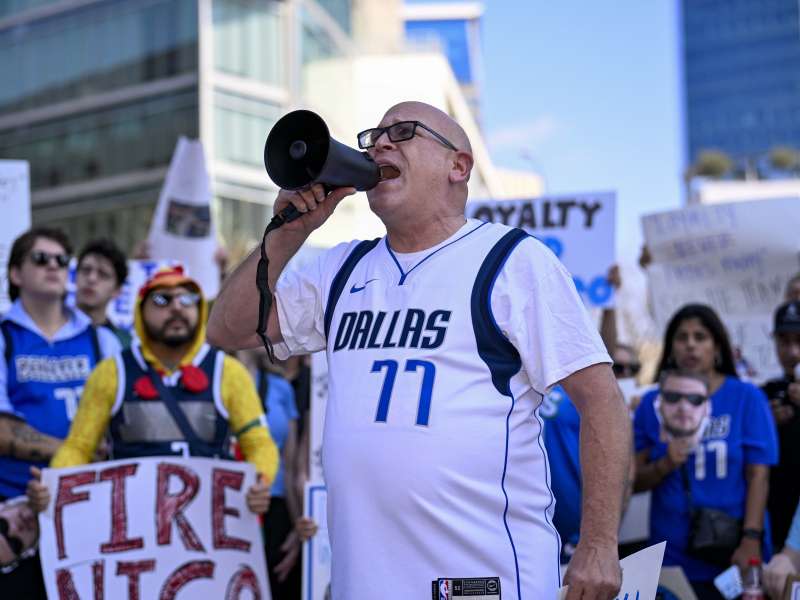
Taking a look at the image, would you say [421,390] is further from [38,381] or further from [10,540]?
[38,381]

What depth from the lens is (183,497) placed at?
4.45 metres

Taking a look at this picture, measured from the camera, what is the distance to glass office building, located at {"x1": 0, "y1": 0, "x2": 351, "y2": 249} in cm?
2578

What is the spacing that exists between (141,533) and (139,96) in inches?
930

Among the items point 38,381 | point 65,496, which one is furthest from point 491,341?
point 38,381

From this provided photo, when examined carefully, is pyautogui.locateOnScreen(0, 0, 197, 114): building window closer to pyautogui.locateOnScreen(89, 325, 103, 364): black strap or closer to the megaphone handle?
pyautogui.locateOnScreen(89, 325, 103, 364): black strap

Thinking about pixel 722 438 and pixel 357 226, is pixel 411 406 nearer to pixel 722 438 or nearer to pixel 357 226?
pixel 722 438

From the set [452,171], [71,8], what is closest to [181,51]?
[71,8]

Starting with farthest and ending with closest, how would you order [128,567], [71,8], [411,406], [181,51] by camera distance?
[71,8]
[181,51]
[128,567]
[411,406]

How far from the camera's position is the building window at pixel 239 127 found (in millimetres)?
25672

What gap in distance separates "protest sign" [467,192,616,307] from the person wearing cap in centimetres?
111

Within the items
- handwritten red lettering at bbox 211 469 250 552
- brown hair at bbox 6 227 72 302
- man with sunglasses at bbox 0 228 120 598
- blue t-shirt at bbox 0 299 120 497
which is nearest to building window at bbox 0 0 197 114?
brown hair at bbox 6 227 72 302

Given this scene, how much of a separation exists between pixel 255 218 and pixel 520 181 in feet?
81.0

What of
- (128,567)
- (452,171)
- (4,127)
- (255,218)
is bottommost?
(128,567)

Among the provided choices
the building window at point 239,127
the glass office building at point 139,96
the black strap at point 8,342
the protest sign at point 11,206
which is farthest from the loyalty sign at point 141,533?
the building window at point 239,127
